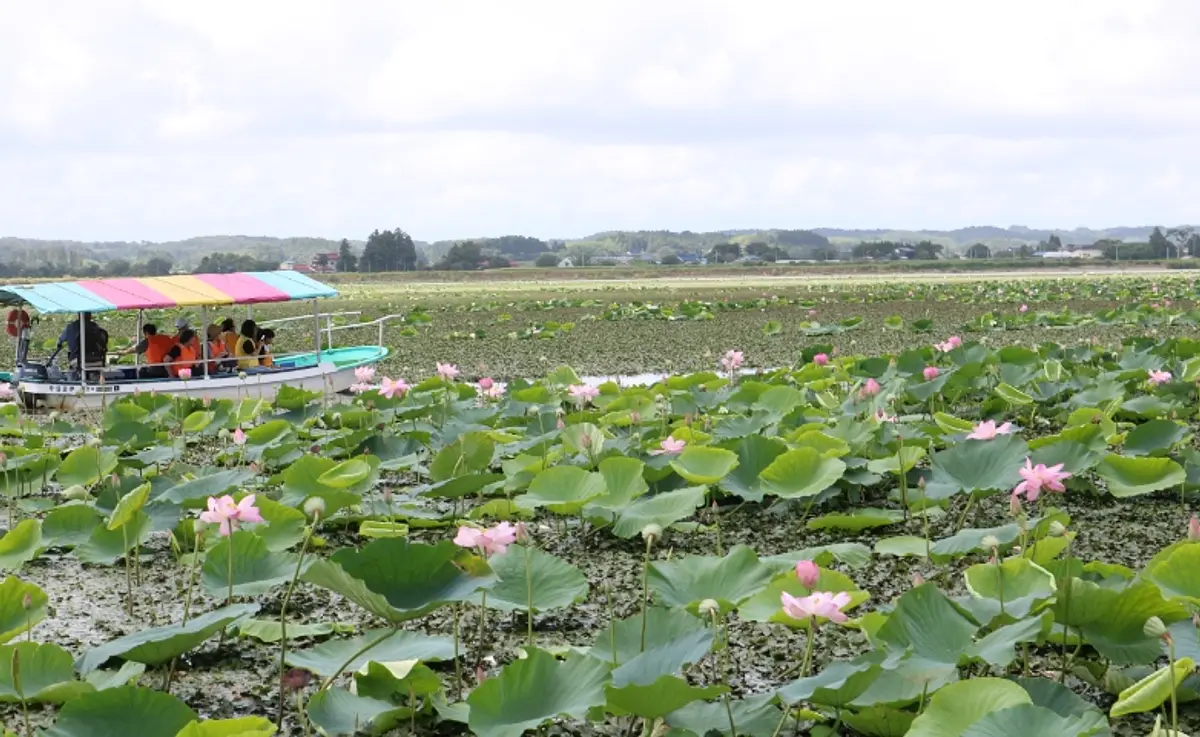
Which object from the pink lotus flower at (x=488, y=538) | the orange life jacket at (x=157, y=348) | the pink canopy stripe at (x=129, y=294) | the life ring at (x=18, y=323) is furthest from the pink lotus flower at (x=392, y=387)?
the life ring at (x=18, y=323)

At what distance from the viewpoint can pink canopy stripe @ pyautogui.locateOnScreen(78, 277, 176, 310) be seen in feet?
29.3

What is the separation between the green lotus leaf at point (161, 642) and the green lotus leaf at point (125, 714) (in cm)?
38

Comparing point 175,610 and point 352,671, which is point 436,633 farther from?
point 175,610

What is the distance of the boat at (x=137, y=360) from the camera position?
8.68 meters

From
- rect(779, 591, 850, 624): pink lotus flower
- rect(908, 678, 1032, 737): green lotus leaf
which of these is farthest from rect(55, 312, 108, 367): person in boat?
rect(908, 678, 1032, 737): green lotus leaf

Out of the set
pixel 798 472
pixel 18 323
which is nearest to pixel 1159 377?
pixel 798 472

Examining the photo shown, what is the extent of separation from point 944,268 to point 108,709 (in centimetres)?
6689

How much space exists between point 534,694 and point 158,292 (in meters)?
8.12

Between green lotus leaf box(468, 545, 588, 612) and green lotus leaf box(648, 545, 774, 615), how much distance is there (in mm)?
217

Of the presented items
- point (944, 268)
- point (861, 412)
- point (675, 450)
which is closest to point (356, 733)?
point (675, 450)

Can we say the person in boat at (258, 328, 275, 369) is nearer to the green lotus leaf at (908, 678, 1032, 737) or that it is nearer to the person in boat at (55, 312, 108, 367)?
the person in boat at (55, 312, 108, 367)

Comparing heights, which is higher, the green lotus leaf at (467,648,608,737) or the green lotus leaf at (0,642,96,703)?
the green lotus leaf at (467,648,608,737)

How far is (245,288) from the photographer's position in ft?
31.8

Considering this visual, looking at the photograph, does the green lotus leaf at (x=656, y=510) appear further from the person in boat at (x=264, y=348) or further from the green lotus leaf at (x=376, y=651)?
the person in boat at (x=264, y=348)
